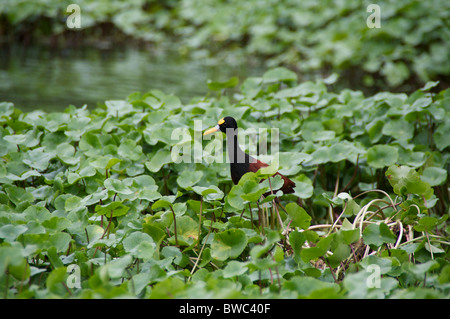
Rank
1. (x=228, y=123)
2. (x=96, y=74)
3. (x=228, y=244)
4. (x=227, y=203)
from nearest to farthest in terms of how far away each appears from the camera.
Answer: (x=228, y=244) < (x=227, y=203) < (x=228, y=123) < (x=96, y=74)

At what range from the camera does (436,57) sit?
6387 millimetres

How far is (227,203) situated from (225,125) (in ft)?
2.10

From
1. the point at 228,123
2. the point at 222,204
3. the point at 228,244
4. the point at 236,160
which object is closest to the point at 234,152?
the point at 236,160

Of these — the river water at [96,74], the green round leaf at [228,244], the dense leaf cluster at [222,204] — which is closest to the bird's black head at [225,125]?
the dense leaf cluster at [222,204]

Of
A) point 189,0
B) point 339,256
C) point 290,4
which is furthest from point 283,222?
point 189,0

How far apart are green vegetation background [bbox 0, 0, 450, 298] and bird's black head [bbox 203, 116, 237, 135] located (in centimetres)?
18

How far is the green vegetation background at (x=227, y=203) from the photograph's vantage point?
1.83 metres

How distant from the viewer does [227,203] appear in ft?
7.56

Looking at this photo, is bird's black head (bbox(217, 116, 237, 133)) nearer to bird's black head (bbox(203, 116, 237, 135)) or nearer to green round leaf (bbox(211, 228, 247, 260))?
bird's black head (bbox(203, 116, 237, 135))

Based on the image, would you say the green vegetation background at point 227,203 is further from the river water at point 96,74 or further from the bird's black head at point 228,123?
the river water at point 96,74

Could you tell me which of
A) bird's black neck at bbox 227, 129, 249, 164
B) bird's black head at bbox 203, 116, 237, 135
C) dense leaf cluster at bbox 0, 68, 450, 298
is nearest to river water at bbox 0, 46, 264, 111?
dense leaf cluster at bbox 0, 68, 450, 298

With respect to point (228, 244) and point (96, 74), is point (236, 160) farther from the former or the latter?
point (96, 74)
